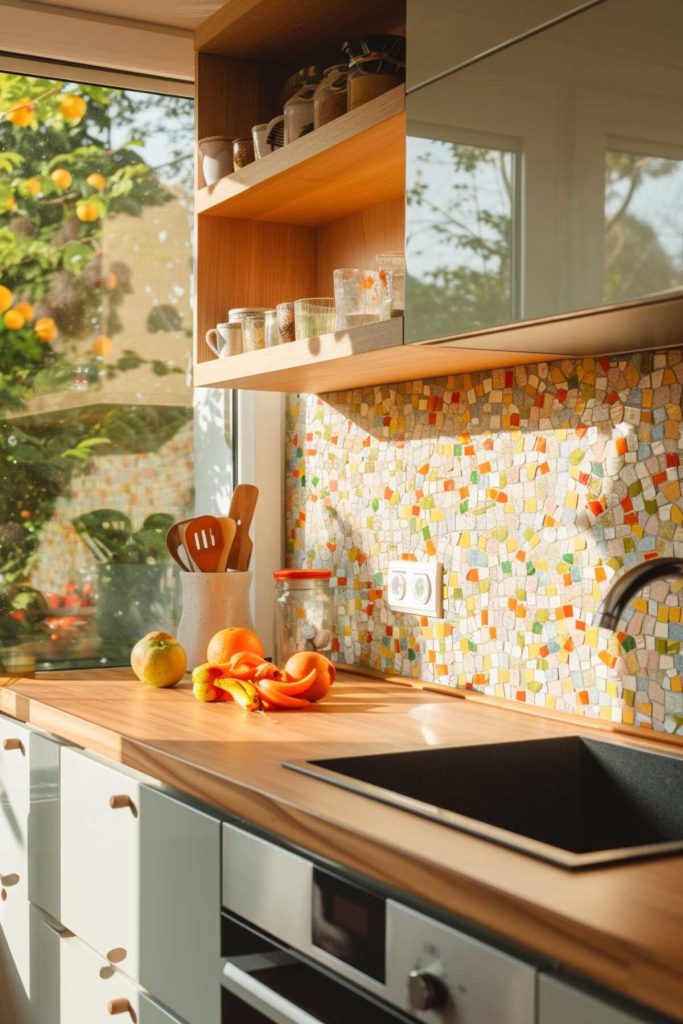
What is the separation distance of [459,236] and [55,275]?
1466 mm

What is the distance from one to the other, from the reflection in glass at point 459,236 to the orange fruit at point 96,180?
1316 millimetres

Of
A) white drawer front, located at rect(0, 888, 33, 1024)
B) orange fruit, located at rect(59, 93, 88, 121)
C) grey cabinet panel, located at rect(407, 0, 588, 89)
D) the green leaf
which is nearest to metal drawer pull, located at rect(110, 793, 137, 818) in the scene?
white drawer front, located at rect(0, 888, 33, 1024)

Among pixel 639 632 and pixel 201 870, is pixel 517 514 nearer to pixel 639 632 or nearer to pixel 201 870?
pixel 639 632

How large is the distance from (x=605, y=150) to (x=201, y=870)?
1.05 metres

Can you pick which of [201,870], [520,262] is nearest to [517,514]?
[520,262]

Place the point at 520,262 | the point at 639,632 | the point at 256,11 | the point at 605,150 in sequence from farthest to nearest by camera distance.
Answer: the point at 256,11 < the point at 639,632 < the point at 520,262 < the point at 605,150

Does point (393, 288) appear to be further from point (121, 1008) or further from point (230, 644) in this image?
point (121, 1008)

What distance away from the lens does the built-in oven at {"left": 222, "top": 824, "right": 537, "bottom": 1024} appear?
1.12m

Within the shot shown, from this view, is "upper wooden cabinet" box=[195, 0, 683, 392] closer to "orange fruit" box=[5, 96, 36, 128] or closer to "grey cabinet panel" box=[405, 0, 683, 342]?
"grey cabinet panel" box=[405, 0, 683, 342]

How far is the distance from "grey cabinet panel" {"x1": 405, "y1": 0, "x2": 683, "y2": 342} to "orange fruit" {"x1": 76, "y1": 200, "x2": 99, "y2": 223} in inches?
51.6

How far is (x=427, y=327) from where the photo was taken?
1.71 m

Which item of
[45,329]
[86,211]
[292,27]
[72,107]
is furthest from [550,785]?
[72,107]

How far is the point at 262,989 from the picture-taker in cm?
148

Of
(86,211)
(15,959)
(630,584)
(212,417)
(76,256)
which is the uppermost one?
(86,211)
